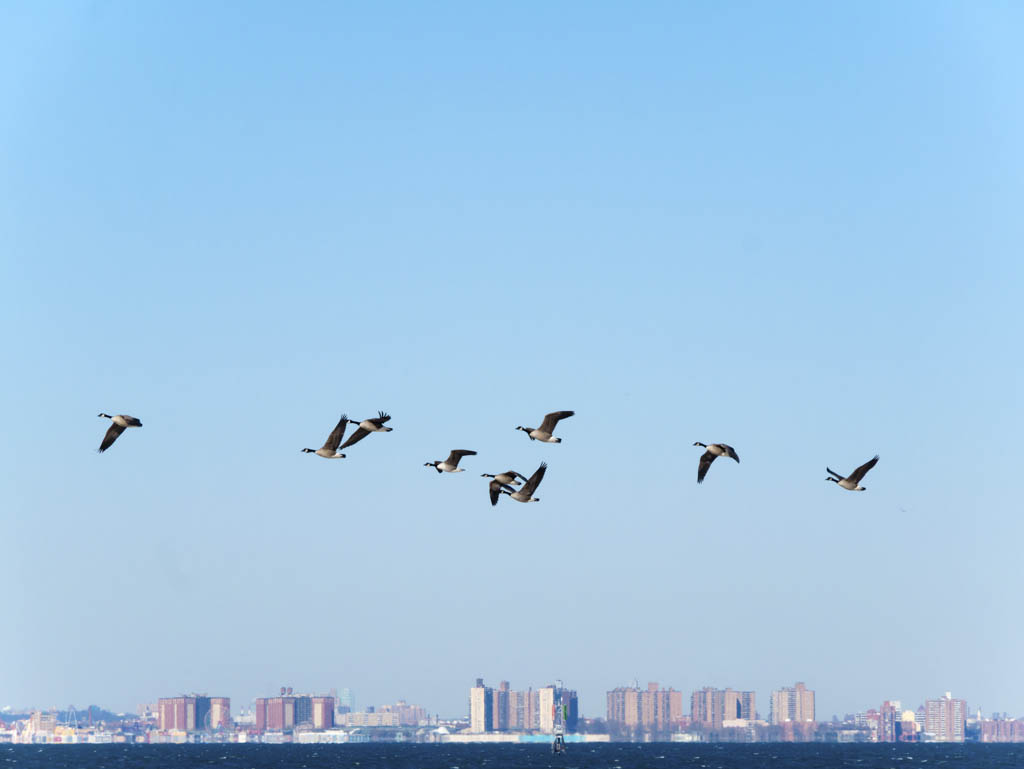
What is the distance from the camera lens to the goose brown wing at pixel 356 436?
66.9 m

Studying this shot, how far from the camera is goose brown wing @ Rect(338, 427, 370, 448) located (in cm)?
6688

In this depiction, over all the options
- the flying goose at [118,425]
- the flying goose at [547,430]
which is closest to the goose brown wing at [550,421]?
the flying goose at [547,430]

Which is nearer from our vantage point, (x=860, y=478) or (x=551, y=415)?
(x=551, y=415)

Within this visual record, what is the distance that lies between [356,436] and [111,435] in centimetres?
956

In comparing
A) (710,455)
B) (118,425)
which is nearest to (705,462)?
(710,455)

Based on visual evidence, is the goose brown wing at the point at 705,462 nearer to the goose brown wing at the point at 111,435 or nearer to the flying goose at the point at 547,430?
the flying goose at the point at 547,430

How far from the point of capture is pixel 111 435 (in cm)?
6444

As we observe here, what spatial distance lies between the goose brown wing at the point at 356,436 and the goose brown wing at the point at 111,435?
8.80 m

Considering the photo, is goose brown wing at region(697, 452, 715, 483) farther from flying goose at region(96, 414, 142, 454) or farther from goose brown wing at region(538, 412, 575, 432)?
flying goose at region(96, 414, 142, 454)

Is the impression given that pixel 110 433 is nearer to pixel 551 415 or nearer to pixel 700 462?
pixel 551 415

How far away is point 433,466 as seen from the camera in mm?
73812

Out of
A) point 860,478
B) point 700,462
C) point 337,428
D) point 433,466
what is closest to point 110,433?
point 337,428

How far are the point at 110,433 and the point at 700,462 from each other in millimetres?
22872

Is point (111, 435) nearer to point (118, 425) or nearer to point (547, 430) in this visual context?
point (118, 425)
